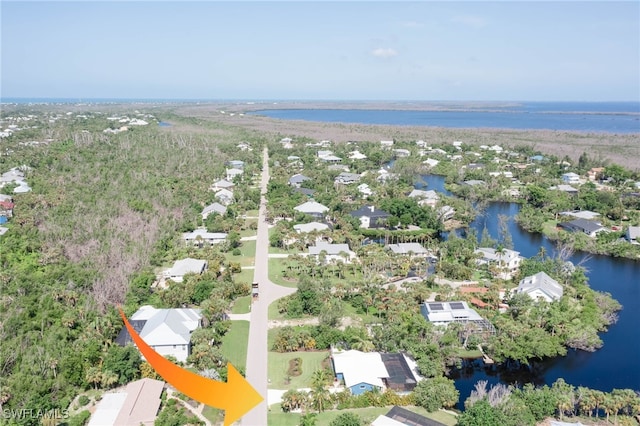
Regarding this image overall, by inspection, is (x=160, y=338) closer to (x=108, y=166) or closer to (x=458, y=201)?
(x=458, y=201)

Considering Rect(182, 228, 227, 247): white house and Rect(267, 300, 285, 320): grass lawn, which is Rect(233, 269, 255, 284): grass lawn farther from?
Rect(182, 228, 227, 247): white house

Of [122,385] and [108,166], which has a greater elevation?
[108,166]

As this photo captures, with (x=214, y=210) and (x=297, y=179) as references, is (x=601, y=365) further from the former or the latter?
(x=297, y=179)

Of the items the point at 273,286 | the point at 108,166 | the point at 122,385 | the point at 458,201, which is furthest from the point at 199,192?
the point at 122,385

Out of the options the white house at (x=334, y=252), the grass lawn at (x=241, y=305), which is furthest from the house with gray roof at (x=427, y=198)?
the grass lawn at (x=241, y=305)

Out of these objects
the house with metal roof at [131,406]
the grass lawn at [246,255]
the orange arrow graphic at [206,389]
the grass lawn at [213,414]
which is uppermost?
the orange arrow graphic at [206,389]

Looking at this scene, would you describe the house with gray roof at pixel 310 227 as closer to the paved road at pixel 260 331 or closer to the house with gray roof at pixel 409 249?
the paved road at pixel 260 331

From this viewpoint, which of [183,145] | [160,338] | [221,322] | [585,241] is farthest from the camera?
[183,145]

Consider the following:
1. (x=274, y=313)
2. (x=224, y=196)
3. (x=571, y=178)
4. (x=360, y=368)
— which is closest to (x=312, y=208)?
(x=224, y=196)
